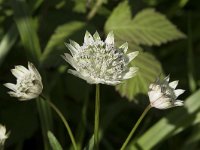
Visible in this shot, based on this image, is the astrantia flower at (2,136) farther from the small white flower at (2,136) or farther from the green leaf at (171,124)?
the green leaf at (171,124)

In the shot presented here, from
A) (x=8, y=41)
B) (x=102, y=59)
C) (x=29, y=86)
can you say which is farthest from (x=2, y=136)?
(x=8, y=41)

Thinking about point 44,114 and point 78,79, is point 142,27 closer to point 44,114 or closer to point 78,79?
point 78,79

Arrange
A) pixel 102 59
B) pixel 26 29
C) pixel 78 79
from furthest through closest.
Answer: pixel 78 79 → pixel 26 29 → pixel 102 59

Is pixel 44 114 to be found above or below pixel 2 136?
below

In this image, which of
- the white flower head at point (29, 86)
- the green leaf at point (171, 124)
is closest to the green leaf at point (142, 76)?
the green leaf at point (171, 124)

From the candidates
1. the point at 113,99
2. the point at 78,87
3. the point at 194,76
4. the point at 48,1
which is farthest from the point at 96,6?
the point at 194,76

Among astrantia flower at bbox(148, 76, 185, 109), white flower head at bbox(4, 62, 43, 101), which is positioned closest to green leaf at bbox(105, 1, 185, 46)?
astrantia flower at bbox(148, 76, 185, 109)

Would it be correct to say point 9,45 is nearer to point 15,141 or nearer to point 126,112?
point 15,141
